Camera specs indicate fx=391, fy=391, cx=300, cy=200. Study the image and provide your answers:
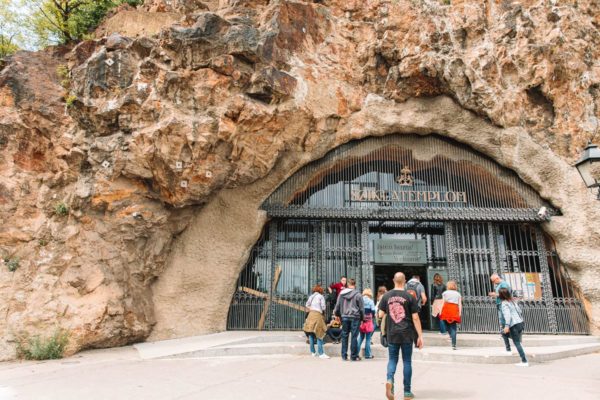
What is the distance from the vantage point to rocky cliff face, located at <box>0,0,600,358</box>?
30.1 feet

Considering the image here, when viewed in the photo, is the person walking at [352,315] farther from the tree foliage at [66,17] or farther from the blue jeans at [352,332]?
the tree foliage at [66,17]

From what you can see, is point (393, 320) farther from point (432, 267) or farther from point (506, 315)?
point (432, 267)

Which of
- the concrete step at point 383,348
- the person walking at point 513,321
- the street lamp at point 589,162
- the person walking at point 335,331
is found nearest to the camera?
the street lamp at point 589,162

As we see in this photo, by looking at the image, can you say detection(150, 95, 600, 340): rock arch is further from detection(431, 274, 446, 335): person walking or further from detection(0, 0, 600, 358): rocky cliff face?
detection(431, 274, 446, 335): person walking

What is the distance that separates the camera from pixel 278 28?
10445mm

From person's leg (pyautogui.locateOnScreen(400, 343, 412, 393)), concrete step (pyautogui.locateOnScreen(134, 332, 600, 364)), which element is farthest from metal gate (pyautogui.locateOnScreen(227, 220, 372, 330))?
person's leg (pyautogui.locateOnScreen(400, 343, 412, 393))

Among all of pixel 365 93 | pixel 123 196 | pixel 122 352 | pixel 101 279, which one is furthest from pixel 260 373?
pixel 365 93

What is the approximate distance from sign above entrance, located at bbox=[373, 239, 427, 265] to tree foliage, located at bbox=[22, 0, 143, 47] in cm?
1128

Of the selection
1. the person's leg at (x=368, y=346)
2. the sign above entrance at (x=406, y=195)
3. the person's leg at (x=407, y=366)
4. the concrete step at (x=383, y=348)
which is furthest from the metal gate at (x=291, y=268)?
the person's leg at (x=407, y=366)

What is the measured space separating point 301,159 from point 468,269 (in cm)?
568

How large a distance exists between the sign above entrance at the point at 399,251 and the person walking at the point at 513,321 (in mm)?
4230

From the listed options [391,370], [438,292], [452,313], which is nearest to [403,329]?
[391,370]

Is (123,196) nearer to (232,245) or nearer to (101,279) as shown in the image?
(101,279)

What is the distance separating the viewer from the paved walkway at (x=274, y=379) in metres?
4.88
